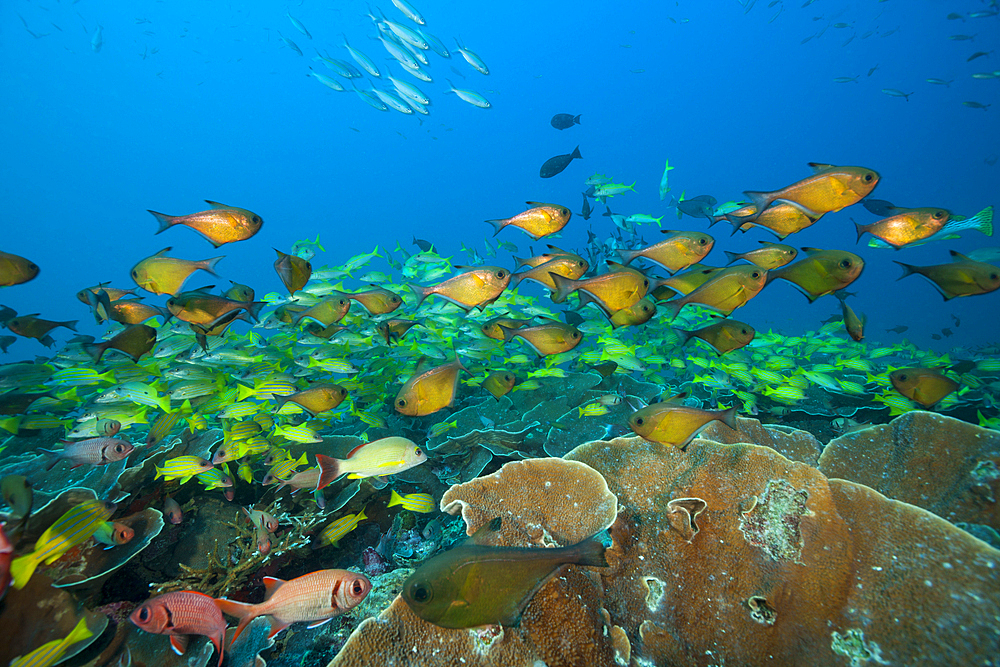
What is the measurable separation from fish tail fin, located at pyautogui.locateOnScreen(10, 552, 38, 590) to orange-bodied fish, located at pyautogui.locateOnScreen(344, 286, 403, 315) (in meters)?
2.58

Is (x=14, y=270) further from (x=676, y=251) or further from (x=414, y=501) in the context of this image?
(x=676, y=251)

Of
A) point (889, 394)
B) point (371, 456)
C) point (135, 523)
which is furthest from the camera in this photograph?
point (889, 394)

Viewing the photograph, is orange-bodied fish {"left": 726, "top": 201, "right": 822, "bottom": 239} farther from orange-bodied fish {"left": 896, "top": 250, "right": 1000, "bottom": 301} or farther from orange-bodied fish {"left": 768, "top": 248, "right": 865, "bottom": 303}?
orange-bodied fish {"left": 896, "top": 250, "right": 1000, "bottom": 301}

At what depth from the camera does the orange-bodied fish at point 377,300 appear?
12.6 feet

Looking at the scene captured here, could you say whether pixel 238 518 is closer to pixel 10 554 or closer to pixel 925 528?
pixel 10 554

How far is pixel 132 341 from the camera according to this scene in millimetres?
3117

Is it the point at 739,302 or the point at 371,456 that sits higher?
the point at 739,302

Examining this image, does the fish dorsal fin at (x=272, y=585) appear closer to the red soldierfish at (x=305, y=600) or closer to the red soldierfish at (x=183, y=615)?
the red soldierfish at (x=305, y=600)

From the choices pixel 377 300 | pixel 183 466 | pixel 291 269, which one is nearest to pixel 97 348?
pixel 183 466

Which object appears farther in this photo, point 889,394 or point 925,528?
point 889,394

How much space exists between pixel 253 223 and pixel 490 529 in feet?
9.41

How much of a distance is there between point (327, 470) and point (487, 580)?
46.9 inches

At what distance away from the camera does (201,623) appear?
78.2 inches

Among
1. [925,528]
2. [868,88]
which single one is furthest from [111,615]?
[868,88]
